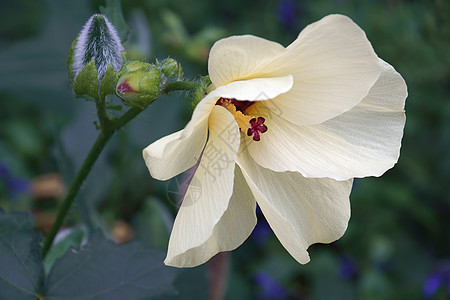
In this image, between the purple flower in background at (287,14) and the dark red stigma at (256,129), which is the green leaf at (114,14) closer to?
the dark red stigma at (256,129)

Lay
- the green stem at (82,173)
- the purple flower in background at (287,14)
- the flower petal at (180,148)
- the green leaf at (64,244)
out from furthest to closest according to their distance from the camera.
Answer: the purple flower in background at (287,14) → the green leaf at (64,244) → the green stem at (82,173) → the flower petal at (180,148)

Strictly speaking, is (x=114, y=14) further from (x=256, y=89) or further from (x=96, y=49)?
(x=256, y=89)

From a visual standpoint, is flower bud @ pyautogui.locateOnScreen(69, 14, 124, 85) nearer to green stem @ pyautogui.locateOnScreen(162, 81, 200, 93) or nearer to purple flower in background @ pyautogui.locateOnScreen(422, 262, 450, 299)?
green stem @ pyautogui.locateOnScreen(162, 81, 200, 93)

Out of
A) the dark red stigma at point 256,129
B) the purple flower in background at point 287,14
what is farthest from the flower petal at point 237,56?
the purple flower in background at point 287,14

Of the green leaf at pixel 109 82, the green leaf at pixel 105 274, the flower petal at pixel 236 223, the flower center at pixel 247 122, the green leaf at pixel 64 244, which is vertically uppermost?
the green leaf at pixel 109 82

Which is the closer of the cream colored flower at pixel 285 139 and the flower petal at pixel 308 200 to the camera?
the cream colored flower at pixel 285 139

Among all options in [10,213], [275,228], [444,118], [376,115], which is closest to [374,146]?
[376,115]
